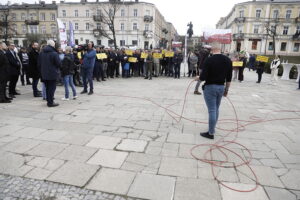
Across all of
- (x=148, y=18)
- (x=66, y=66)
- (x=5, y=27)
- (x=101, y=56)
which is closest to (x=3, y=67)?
(x=66, y=66)

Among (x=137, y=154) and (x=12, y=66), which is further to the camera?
(x=12, y=66)

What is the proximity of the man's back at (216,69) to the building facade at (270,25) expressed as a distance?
197ft

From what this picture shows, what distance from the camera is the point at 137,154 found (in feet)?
12.5

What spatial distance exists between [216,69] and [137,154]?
222 centimetres

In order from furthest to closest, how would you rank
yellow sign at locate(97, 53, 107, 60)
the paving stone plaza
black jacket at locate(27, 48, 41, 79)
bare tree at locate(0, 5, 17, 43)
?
1. bare tree at locate(0, 5, 17, 43)
2. yellow sign at locate(97, 53, 107, 60)
3. black jacket at locate(27, 48, 41, 79)
4. the paving stone plaza

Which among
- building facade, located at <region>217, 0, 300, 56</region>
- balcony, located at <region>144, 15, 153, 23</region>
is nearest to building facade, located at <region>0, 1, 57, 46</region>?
balcony, located at <region>144, 15, 153, 23</region>

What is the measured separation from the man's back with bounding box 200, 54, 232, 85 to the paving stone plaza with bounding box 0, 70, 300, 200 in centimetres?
126

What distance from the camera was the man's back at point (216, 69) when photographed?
14.1ft

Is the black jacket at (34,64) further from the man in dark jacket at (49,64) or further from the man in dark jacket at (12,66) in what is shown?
the man in dark jacket at (49,64)

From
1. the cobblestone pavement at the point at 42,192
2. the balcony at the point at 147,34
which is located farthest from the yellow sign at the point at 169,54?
the balcony at the point at 147,34

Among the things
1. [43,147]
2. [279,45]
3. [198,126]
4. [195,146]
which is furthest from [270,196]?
[279,45]

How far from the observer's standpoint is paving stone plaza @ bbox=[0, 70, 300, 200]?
283cm

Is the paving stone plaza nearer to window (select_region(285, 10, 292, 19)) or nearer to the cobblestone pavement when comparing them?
the cobblestone pavement

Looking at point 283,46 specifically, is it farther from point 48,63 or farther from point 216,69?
point 48,63
